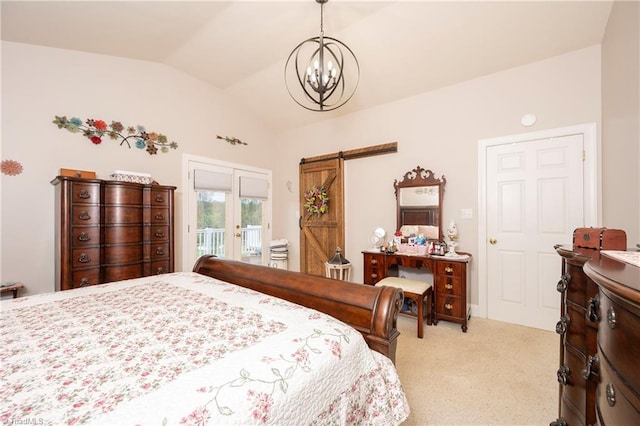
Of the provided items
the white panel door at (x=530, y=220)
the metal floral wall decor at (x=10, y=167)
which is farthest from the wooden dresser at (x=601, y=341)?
the metal floral wall decor at (x=10, y=167)

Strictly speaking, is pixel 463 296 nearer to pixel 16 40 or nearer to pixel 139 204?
pixel 139 204

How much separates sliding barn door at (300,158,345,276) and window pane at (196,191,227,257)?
4.41ft

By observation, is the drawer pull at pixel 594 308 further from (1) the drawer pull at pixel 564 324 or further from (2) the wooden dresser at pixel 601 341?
(1) the drawer pull at pixel 564 324

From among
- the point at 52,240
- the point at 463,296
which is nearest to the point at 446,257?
the point at 463,296

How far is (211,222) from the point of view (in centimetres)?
388

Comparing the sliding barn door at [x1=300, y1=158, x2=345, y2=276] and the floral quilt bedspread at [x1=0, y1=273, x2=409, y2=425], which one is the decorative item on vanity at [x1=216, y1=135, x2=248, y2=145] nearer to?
the sliding barn door at [x1=300, y1=158, x2=345, y2=276]

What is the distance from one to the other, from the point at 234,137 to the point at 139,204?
194 cm

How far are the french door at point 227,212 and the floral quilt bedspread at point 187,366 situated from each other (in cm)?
234

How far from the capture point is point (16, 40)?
A: 92.7 inches

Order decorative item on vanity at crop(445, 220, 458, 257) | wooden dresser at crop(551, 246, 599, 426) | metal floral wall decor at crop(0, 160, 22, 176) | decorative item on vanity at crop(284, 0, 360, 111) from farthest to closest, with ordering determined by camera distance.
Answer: decorative item on vanity at crop(445, 220, 458, 257) < metal floral wall decor at crop(0, 160, 22, 176) < decorative item on vanity at crop(284, 0, 360, 111) < wooden dresser at crop(551, 246, 599, 426)

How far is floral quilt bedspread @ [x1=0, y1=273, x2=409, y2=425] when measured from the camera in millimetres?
643

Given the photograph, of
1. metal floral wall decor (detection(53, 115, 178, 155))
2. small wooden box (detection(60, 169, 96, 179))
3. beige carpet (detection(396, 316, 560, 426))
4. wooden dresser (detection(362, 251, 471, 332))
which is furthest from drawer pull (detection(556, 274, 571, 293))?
metal floral wall decor (detection(53, 115, 178, 155))

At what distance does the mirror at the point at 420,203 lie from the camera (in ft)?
10.7

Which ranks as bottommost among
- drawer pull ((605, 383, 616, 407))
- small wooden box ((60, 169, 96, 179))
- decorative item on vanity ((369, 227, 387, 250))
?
Result: drawer pull ((605, 383, 616, 407))
